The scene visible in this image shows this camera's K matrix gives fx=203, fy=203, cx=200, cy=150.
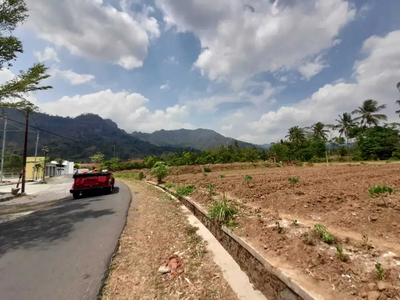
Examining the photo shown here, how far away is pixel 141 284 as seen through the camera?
9.82ft

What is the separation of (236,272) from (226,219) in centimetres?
135

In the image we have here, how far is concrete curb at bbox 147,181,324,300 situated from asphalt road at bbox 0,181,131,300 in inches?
86.6

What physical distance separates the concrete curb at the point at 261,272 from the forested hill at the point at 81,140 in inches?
3968

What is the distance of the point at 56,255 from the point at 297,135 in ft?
167

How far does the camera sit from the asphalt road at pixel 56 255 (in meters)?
2.80

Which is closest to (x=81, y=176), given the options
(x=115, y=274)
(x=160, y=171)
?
(x=160, y=171)

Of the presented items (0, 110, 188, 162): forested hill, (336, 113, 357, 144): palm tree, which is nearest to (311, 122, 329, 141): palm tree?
(336, 113, 357, 144): palm tree

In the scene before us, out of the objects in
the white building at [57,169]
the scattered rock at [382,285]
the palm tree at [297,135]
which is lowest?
the white building at [57,169]

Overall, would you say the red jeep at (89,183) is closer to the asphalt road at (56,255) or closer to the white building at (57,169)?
the asphalt road at (56,255)

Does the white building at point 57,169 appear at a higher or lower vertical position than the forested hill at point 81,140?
lower

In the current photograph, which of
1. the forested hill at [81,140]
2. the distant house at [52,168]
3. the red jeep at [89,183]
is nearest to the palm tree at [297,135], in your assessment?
the red jeep at [89,183]

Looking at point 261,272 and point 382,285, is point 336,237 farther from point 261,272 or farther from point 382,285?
point 261,272

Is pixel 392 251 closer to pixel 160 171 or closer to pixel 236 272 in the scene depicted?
pixel 236 272

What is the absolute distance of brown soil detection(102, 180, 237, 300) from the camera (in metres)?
2.80
